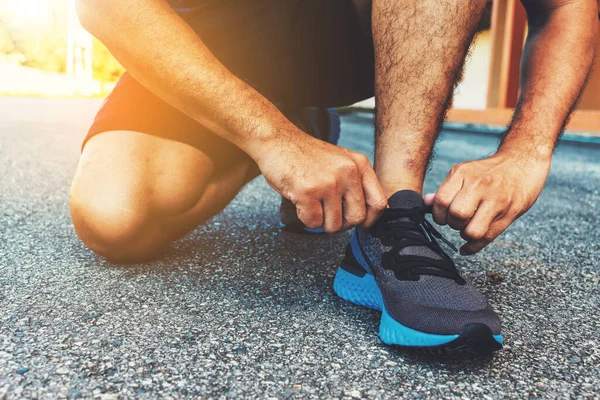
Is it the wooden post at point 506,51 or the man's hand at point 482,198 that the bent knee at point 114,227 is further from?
the wooden post at point 506,51

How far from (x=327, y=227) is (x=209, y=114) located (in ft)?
0.93

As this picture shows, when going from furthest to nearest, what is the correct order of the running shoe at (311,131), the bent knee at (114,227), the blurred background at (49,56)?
the blurred background at (49,56) < the running shoe at (311,131) < the bent knee at (114,227)

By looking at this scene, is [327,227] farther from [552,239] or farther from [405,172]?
[552,239]

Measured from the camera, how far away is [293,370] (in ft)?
2.31

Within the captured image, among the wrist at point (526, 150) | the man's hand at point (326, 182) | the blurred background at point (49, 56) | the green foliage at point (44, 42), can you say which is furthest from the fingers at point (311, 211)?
the blurred background at point (49, 56)

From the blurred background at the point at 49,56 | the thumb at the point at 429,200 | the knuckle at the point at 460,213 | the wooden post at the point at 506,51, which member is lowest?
the blurred background at the point at 49,56

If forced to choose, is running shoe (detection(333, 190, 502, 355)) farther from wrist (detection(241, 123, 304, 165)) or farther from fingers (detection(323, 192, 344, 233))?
wrist (detection(241, 123, 304, 165))

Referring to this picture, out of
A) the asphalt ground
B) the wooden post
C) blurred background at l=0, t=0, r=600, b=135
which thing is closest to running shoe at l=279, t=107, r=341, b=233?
the asphalt ground

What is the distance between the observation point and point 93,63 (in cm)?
1203

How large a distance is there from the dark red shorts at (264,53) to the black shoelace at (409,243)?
0.48 m

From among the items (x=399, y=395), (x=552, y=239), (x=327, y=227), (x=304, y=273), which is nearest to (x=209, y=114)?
(x=327, y=227)

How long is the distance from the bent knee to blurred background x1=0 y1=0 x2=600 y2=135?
778 mm

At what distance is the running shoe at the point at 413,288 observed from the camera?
2.37ft

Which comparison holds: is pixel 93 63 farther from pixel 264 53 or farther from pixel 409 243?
pixel 409 243
